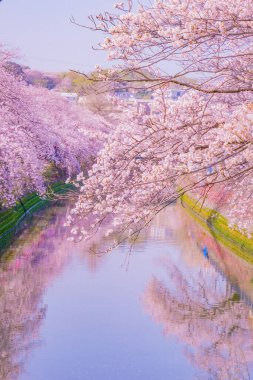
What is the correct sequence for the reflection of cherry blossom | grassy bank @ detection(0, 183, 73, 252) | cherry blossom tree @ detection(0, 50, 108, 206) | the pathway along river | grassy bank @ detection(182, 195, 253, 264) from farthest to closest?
grassy bank @ detection(0, 183, 73, 252) < cherry blossom tree @ detection(0, 50, 108, 206) < grassy bank @ detection(182, 195, 253, 264) < the reflection of cherry blossom < the pathway along river

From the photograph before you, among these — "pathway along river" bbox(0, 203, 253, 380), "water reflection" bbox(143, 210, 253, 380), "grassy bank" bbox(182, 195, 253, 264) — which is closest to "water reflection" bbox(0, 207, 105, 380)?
"pathway along river" bbox(0, 203, 253, 380)

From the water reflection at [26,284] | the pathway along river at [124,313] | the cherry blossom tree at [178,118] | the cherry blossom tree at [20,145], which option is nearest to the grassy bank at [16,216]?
the water reflection at [26,284]

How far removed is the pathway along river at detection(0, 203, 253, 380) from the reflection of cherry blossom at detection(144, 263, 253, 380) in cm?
3

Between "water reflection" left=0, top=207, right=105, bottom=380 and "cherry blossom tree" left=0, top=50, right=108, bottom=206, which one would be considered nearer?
"water reflection" left=0, top=207, right=105, bottom=380

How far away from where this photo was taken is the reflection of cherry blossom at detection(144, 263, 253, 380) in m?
16.0

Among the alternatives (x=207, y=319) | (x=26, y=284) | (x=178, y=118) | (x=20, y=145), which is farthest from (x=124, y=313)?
(x=20, y=145)

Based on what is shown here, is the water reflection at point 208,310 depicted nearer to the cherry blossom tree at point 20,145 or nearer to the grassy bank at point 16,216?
the grassy bank at point 16,216

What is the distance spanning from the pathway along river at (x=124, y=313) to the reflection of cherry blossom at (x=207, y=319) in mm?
25

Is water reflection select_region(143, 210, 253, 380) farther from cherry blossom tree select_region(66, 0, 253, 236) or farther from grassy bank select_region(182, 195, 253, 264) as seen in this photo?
cherry blossom tree select_region(66, 0, 253, 236)

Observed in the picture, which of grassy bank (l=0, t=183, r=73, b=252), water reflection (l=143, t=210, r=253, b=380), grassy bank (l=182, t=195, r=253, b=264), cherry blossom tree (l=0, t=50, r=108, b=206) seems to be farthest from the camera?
grassy bank (l=0, t=183, r=73, b=252)

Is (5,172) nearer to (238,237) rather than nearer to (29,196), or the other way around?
(238,237)

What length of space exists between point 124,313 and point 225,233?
1504 centimetres

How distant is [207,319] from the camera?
65.6 feet

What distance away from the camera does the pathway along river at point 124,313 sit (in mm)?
15602
